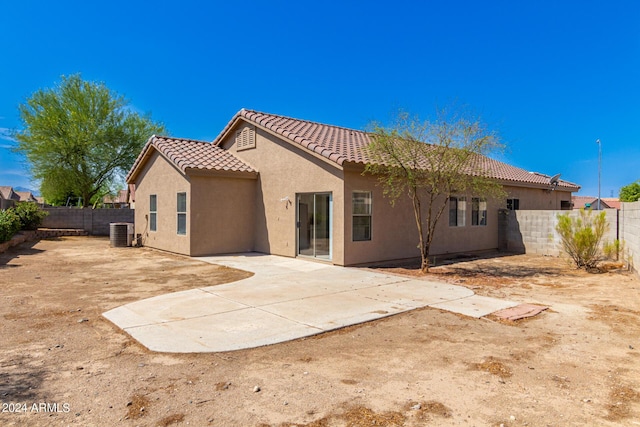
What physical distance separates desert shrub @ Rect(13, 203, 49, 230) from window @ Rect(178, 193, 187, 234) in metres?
10.9

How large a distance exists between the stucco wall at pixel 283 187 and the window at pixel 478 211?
6.79 m

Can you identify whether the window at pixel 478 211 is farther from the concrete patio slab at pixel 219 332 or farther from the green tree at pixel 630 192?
the green tree at pixel 630 192

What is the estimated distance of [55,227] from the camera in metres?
24.3

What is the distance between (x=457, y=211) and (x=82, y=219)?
2096 centimetres

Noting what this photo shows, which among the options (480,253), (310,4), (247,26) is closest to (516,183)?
(480,253)

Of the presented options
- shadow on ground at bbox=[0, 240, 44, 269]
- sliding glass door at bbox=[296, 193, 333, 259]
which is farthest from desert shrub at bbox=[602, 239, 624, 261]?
shadow on ground at bbox=[0, 240, 44, 269]

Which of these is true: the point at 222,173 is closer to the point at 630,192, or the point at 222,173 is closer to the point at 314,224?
the point at 314,224

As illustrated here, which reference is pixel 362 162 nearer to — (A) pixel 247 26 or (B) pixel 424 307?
(B) pixel 424 307

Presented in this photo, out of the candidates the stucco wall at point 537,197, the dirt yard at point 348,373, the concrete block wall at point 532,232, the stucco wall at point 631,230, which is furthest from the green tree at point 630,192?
the dirt yard at point 348,373

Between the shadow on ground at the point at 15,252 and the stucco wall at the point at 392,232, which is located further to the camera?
the shadow on ground at the point at 15,252

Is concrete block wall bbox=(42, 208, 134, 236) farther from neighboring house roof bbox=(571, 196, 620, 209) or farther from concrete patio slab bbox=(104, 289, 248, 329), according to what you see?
neighboring house roof bbox=(571, 196, 620, 209)

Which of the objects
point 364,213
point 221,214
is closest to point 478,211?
point 364,213

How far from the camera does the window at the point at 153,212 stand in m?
17.0

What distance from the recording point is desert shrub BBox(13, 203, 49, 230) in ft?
68.4
